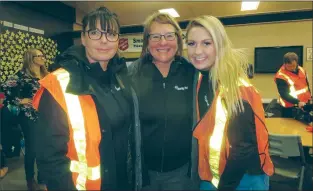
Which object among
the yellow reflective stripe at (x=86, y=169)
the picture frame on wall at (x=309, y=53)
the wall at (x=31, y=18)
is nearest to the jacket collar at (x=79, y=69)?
the yellow reflective stripe at (x=86, y=169)

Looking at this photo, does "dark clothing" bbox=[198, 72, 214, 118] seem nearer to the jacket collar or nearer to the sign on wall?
the jacket collar

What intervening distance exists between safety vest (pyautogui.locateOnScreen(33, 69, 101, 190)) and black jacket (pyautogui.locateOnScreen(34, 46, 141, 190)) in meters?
0.02

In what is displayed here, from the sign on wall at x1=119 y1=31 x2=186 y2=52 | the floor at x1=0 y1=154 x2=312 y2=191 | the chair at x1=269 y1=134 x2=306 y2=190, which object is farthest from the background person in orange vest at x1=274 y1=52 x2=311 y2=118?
the sign on wall at x1=119 y1=31 x2=186 y2=52

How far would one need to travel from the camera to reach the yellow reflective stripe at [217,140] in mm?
1195

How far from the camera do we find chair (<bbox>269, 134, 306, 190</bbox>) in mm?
2182

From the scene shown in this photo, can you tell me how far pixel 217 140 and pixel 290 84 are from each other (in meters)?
3.19

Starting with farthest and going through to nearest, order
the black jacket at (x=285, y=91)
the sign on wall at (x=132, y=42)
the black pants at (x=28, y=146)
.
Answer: the sign on wall at (x=132, y=42), the black jacket at (x=285, y=91), the black pants at (x=28, y=146)

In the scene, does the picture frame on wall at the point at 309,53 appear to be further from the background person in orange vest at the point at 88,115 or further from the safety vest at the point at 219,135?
the background person in orange vest at the point at 88,115

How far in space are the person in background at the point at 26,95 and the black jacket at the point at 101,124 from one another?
175 centimetres

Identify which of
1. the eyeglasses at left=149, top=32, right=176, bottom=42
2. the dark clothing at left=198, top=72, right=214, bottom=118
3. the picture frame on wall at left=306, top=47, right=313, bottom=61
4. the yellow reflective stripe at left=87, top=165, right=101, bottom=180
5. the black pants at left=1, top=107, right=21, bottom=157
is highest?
the picture frame on wall at left=306, top=47, right=313, bottom=61

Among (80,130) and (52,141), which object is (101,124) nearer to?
(80,130)

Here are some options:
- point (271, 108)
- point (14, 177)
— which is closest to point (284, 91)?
point (271, 108)

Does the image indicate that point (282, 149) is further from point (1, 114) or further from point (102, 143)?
point (1, 114)

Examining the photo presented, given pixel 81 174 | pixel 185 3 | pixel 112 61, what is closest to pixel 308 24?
pixel 185 3
